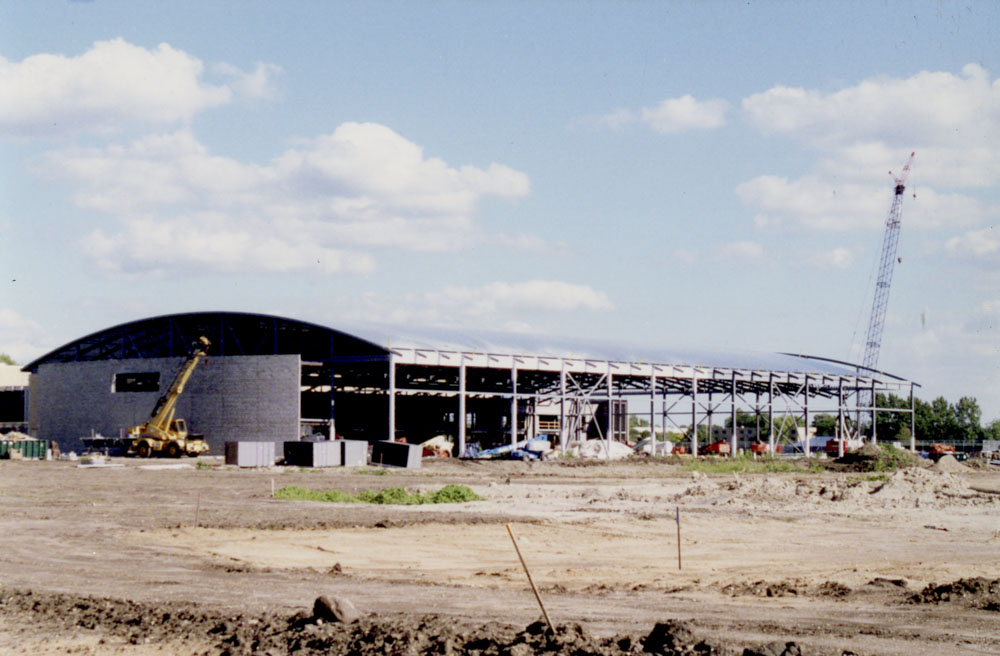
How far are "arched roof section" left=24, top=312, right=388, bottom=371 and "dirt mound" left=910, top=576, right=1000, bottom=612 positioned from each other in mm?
53164

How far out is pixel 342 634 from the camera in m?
11.9

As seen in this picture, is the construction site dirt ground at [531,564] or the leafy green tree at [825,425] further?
the leafy green tree at [825,425]

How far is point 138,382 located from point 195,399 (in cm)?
726

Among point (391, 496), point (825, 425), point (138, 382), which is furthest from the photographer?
point (825, 425)

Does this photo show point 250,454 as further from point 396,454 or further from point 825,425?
point 825,425

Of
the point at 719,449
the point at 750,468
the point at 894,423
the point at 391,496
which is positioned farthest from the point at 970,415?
the point at 391,496

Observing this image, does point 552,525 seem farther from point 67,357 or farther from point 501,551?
point 67,357

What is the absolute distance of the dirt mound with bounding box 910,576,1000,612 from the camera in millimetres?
14533

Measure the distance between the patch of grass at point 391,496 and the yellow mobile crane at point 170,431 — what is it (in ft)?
108

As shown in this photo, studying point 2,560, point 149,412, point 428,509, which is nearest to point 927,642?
point 2,560

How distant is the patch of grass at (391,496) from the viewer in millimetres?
36062

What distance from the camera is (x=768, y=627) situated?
12.9 metres

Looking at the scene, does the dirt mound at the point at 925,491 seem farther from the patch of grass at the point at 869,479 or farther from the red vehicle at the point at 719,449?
the red vehicle at the point at 719,449

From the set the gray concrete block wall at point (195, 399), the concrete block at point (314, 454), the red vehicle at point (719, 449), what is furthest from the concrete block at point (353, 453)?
the red vehicle at point (719, 449)
